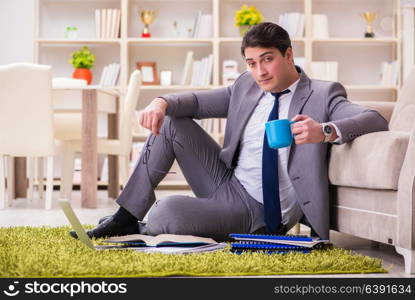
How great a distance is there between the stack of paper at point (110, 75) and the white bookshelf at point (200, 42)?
0.74ft

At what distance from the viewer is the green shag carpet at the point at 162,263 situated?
1.70 meters

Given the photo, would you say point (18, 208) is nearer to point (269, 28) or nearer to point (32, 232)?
point (32, 232)

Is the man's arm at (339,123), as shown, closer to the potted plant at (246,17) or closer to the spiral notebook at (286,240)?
the spiral notebook at (286,240)

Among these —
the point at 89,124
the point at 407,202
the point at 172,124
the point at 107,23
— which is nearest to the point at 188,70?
the point at 107,23

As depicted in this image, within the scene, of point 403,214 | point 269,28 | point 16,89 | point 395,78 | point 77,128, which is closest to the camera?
point 403,214

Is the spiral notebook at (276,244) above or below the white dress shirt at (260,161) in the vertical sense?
below

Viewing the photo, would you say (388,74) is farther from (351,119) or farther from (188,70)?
(351,119)

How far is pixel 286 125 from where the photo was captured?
6.33 ft

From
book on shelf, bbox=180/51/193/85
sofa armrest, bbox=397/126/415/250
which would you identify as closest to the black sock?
sofa armrest, bbox=397/126/415/250

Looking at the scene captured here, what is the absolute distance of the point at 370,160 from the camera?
2.03 m

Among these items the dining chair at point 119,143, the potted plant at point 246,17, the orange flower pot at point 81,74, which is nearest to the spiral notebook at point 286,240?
the dining chair at point 119,143

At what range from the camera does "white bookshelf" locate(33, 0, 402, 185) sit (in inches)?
246

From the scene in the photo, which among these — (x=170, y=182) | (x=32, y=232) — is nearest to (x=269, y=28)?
(x=32, y=232)

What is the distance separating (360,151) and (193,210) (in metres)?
0.56
